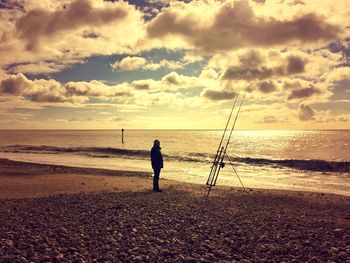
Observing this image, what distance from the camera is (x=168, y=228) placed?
1029 cm

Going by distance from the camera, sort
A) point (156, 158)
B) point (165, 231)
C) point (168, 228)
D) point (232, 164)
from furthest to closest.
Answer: point (232, 164), point (156, 158), point (168, 228), point (165, 231)

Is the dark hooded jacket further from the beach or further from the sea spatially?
the sea

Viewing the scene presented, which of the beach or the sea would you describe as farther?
the sea

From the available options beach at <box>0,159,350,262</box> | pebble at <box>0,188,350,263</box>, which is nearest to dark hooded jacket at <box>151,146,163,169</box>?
beach at <box>0,159,350,262</box>

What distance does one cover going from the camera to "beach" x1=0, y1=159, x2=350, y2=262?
8.12 m

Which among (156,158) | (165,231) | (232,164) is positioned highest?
(156,158)

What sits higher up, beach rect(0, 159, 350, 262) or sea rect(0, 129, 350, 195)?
beach rect(0, 159, 350, 262)

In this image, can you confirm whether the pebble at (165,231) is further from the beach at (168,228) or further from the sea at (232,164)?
the sea at (232,164)

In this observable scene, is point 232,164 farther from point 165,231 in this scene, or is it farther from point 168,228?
point 165,231

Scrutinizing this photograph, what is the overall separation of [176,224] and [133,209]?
259 centimetres

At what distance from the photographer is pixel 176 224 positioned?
10.8m

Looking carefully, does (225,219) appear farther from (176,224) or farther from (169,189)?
(169,189)

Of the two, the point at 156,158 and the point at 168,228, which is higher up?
the point at 156,158

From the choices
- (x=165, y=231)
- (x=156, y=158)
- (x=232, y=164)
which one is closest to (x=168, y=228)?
(x=165, y=231)
